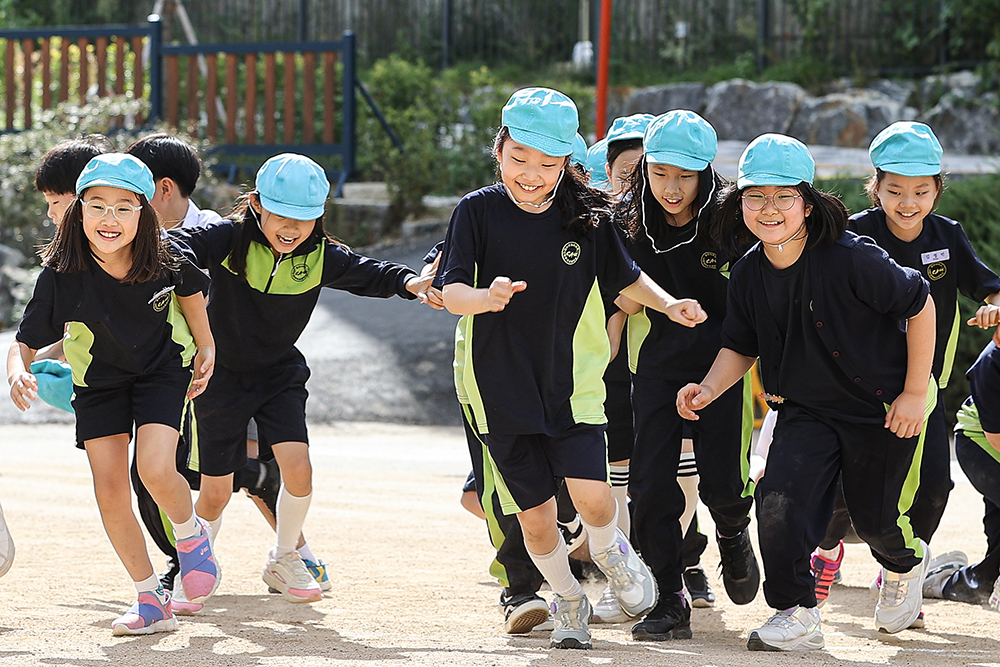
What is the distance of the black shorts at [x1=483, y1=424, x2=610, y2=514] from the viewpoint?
3.76m

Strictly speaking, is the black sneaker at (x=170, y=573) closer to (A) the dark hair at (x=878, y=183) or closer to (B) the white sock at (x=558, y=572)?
(B) the white sock at (x=558, y=572)

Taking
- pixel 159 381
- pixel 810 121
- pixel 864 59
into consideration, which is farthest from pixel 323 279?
pixel 864 59

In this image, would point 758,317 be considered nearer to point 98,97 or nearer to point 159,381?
point 159,381

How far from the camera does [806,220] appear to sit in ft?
12.5

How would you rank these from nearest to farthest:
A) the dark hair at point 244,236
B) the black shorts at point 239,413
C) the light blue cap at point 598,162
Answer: the dark hair at point 244,236
the black shorts at point 239,413
the light blue cap at point 598,162

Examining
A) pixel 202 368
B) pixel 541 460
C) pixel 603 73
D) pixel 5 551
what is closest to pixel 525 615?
pixel 541 460

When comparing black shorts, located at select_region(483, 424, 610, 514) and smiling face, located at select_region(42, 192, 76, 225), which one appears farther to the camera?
smiling face, located at select_region(42, 192, 76, 225)

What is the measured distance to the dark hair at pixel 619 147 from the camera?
15.5ft

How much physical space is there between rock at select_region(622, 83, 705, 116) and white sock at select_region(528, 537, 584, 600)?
12515 mm

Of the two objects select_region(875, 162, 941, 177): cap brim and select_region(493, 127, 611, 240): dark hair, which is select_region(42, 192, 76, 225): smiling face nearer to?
select_region(493, 127, 611, 240): dark hair

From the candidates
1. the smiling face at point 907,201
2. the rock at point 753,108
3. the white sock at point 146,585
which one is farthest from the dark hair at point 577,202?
the rock at point 753,108

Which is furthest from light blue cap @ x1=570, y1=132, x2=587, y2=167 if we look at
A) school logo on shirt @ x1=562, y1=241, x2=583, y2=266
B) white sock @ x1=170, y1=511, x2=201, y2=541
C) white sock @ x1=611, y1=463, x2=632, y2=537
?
white sock @ x1=170, y1=511, x2=201, y2=541

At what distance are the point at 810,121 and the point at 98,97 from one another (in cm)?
850

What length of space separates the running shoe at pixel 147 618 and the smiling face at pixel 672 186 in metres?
2.12
